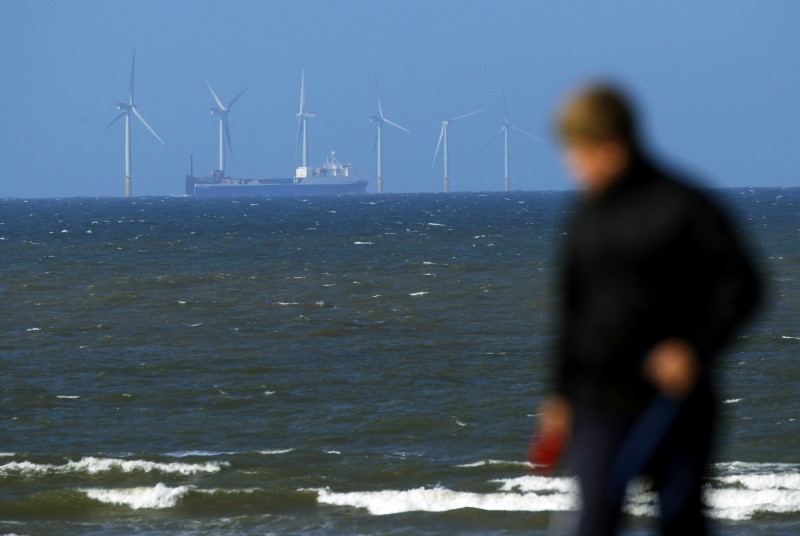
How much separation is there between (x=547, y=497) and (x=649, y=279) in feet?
31.5

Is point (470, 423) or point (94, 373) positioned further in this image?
point (94, 373)

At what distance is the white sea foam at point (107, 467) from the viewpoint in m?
14.9

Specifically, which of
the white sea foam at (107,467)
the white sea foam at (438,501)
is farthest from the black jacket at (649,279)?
the white sea foam at (107,467)

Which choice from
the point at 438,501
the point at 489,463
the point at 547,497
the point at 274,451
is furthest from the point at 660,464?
the point at 274,451

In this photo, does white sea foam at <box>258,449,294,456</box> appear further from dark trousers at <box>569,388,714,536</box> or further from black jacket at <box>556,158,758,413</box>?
black jacket at <box>556,158,758,413</box>

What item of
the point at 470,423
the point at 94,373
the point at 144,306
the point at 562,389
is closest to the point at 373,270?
the point at 144,306

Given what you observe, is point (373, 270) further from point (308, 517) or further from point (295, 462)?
point (308, 517)

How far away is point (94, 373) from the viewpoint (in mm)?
23375

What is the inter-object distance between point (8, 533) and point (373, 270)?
35175mm

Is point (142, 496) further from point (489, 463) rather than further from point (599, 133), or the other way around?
point (599, 133)

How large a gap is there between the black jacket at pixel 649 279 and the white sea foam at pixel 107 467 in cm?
1179

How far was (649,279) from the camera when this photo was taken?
11.3ft

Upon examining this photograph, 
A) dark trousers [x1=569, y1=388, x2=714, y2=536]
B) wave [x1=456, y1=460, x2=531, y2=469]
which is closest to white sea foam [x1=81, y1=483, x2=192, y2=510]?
wave [x1=456, y1=460, x2=531, y2=469]

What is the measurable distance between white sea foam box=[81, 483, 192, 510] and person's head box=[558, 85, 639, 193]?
34.3 feet
